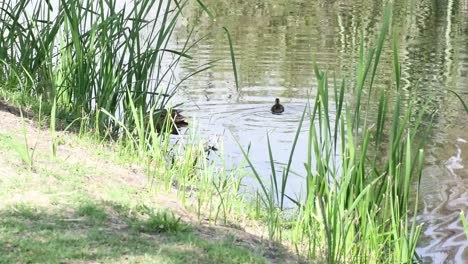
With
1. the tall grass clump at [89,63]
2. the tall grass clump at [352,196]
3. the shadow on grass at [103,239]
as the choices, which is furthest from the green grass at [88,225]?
the tall grass clump at [89,63]

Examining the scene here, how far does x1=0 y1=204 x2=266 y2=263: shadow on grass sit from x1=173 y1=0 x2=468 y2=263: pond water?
1.10 m

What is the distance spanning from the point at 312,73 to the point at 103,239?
24.7 feet

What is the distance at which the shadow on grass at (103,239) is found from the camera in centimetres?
292

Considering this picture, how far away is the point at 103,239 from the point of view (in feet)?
10.2

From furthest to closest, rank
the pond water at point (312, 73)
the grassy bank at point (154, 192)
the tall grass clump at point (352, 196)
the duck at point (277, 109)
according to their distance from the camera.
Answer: the duck at point (277, 109)
the pond water at point (312, 73)
the tall grass clump at point (352, 196)
the grassy bank at point (154, 192)

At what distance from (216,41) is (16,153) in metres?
8.51

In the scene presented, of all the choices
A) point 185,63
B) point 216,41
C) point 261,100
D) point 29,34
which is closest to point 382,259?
point 29,34

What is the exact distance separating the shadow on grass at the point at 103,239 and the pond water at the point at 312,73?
1102 mm

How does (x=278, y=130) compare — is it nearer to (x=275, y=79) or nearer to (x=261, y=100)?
(x=261, y=100)

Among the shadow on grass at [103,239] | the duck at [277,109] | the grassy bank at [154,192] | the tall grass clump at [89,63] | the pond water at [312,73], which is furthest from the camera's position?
the duck at [277,109]

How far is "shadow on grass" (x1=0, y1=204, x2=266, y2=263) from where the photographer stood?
292 centimetres

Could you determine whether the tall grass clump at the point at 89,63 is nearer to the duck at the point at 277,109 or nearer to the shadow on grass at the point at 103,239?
the shadow on grass at the point at 103,239

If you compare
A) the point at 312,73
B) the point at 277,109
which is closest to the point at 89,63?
the point at 277,109

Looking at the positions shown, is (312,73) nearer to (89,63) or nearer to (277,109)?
(277,109)
